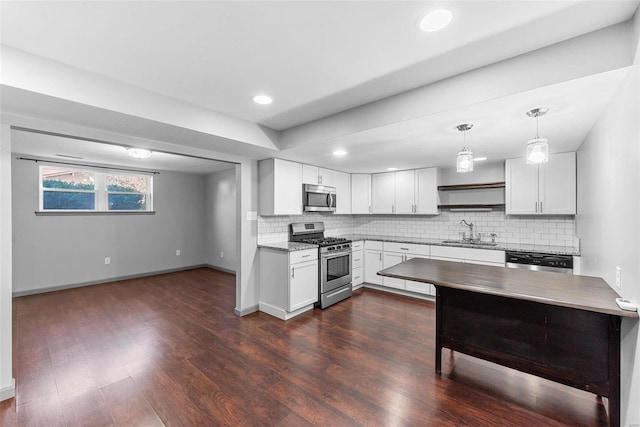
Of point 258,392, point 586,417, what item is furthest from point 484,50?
point 258,392

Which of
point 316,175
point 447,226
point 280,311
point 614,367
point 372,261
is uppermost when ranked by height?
point 316,175

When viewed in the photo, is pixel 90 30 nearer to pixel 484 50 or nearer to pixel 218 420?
pixel 484 50

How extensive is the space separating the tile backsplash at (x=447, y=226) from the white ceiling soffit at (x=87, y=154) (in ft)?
4.47

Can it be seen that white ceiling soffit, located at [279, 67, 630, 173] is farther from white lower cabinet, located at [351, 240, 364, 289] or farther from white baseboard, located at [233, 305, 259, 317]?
white baseboard, located at [233, 305, 259, 317]

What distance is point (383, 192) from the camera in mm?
5242

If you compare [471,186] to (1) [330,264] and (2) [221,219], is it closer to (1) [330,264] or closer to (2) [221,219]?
(1) [330,264]

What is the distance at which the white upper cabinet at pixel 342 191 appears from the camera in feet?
16.7

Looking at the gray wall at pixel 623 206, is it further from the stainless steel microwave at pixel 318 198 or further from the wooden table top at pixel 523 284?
the stainless steel microwave at pixel 318 198

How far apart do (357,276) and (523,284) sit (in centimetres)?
315

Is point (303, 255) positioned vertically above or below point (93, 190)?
below

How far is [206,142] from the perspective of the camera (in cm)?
304

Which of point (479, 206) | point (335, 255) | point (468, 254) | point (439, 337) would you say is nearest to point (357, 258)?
point (335, 255)

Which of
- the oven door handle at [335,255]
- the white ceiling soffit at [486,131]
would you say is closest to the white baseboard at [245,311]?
the oven door handle at [335,255]

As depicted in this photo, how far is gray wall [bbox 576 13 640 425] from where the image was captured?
1.41m
